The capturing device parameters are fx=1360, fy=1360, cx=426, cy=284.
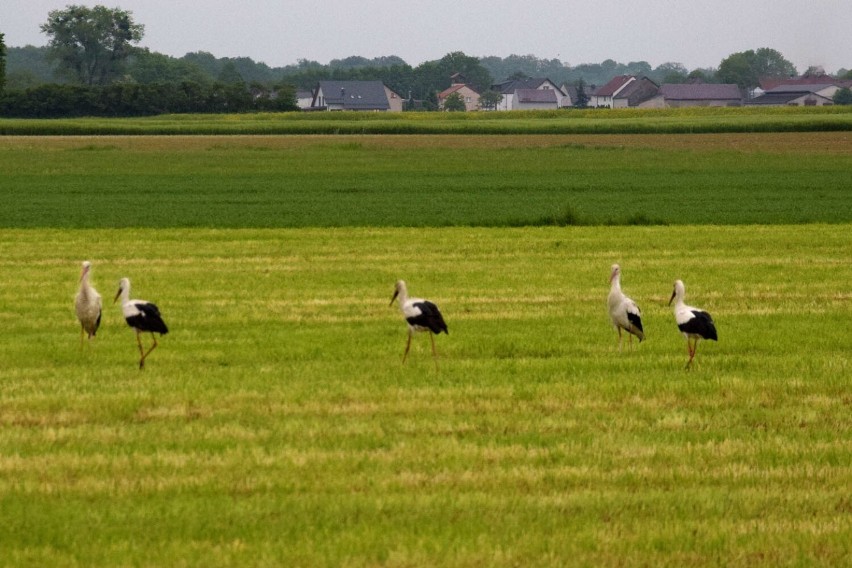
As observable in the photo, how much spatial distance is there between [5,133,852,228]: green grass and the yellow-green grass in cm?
1584

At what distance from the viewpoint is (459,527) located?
8.88m

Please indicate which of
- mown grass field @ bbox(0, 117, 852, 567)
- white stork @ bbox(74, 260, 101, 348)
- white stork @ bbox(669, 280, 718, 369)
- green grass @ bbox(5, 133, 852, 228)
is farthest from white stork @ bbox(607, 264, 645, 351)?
green grass @ bbox(5, 133, 852, 228)

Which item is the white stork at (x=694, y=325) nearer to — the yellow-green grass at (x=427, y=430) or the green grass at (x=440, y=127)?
the yellow-green grass at (x=427, y=430)

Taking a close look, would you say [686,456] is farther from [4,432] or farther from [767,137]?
[767,137]

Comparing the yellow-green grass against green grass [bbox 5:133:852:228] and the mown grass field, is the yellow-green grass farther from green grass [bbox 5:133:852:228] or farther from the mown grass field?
green grass [bbox 5:133:852:228]

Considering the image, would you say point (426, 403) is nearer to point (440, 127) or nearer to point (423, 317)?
point (423, 317)

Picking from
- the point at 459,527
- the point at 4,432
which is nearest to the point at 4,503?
the point at 4,432

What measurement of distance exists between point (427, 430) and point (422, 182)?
145ft

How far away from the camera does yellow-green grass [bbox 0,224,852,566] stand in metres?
8.65

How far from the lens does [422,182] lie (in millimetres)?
55562

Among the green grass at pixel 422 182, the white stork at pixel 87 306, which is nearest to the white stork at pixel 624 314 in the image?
the white stork at pixel 87 306

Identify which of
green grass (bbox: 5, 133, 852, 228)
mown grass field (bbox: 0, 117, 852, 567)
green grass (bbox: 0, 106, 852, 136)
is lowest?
green grass (bbox: 0, 106, 852, 136)

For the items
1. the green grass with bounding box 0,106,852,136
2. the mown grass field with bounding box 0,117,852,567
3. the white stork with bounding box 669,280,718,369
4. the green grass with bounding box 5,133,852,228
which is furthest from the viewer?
the green grass with bounding box 0,106,852,136

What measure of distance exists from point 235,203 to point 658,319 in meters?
27.1
